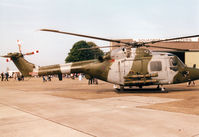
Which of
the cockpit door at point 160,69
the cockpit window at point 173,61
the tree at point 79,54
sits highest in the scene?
the tree at point 79,54

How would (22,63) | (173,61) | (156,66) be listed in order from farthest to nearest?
(22,63) → (173,61) → (156,66)

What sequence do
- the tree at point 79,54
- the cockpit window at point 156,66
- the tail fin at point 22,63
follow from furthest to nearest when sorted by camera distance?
the tree at point 79,54 → the tail fin at point 22,63 → the cockpit window at point 156,66

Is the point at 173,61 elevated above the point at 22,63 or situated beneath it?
situated beneath

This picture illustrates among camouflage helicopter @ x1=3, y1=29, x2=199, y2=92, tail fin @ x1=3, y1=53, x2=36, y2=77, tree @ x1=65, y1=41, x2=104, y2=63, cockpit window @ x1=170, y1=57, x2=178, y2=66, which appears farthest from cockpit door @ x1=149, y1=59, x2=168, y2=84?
tree @ x1=65, y1=41, x2=104, y2=63

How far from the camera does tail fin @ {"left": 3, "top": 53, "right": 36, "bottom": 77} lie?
1838cm

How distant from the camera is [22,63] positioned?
18562 millimetres

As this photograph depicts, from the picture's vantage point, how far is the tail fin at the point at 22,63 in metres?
18.4

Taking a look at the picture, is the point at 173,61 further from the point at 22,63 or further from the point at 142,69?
the point at 22,63

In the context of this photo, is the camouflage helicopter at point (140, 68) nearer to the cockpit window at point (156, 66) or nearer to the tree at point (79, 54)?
the cockpit window at point (156, 66)

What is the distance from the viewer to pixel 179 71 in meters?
15.4

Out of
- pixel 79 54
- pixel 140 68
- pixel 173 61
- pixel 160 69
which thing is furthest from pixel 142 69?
pixel 79 54

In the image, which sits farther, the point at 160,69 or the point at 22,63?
the point at 22,63

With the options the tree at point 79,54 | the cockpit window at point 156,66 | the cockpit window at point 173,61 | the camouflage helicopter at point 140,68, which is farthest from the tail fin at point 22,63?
the tree at point 79,54

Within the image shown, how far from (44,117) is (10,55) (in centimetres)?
1231
